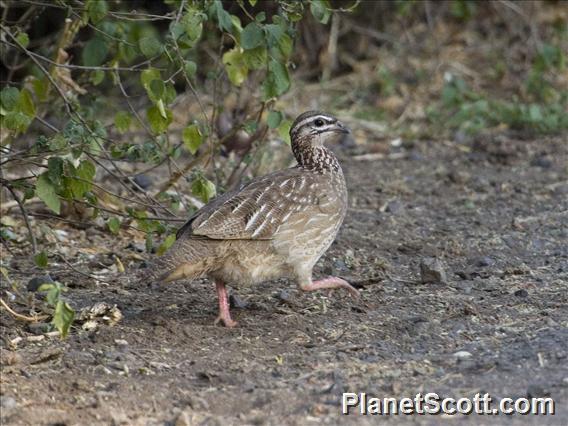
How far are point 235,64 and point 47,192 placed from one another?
73.1 inches

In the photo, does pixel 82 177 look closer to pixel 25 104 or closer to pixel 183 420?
pixel 25 104

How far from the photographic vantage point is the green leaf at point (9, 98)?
683 cm

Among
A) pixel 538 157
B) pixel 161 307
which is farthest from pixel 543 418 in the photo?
pixel 538 157

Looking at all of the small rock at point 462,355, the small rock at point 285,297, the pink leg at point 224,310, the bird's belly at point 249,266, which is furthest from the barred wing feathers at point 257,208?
the small rock at point 462,355

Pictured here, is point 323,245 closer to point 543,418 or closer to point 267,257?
point 267,257

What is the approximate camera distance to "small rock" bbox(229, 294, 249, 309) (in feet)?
24.4

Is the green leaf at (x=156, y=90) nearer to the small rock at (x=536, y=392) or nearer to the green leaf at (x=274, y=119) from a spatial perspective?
the green leaf at (x=274, y=119)

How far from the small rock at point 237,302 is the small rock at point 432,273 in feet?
4.19

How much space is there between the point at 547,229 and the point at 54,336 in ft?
14.3

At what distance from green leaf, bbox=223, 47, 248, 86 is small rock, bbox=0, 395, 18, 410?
291cm

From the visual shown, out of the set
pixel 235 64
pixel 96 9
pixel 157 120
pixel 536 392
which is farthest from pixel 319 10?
pixel 536 392

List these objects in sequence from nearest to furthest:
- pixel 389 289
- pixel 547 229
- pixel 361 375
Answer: pixel 361 375 < pixel 389 289 < pixel 547 229

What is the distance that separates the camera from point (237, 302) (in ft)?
24.6

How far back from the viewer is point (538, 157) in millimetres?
11492
